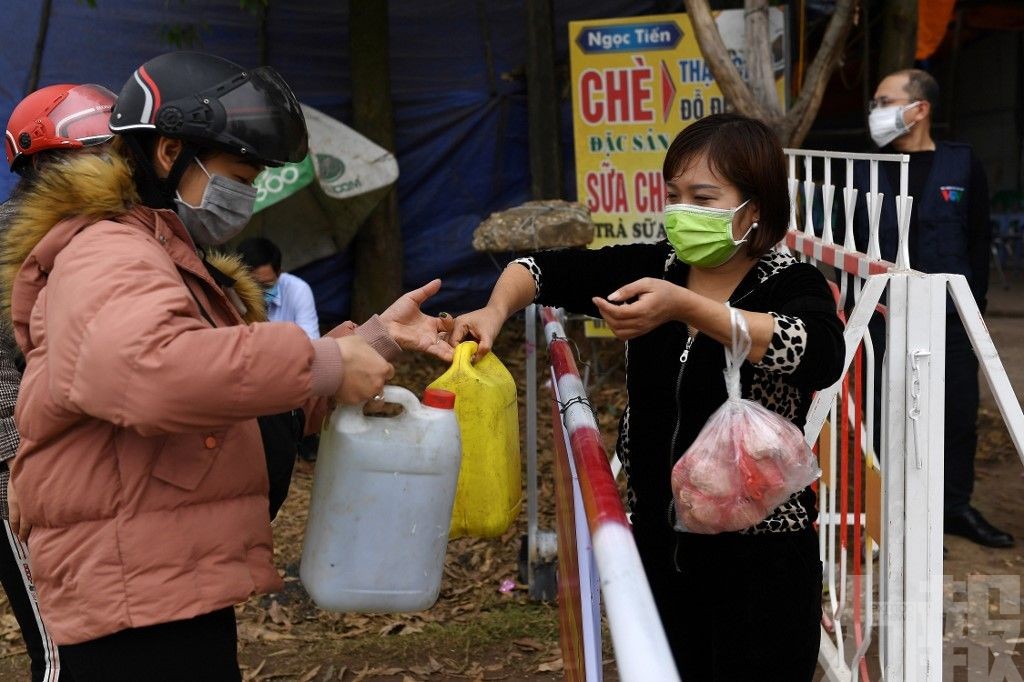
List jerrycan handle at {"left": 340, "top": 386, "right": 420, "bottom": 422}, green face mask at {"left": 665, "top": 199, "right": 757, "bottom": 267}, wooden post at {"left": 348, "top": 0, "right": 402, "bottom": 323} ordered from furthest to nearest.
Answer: wooden post at {"left": 348, "top": 0, "right": 402, "bottom": 323} → green face mask at {"left": 665, "top": 199, "right": 757, "bottom": 267} → jerrycan handle at {"left": 340, "top": 386, "right": 420, "bottom": 422}

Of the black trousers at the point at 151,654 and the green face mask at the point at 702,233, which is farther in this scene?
the green face mask at the point at 702,233

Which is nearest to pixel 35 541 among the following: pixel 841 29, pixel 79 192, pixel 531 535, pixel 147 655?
pixel 147 655

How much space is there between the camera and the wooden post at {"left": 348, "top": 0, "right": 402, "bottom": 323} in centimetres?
848

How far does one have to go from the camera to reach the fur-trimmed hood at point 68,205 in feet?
6.47

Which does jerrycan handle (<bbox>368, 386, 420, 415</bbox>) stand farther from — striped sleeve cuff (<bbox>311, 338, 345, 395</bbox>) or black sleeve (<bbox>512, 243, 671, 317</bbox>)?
black sleeve (<bbox>512, 243, 671, 317</bbox>)

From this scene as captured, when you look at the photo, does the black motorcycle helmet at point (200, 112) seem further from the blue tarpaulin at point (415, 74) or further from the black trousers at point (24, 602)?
the blue tarpaulin at point (415, 74)

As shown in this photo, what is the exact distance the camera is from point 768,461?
2326 mm

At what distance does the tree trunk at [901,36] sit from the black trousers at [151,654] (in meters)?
6.43

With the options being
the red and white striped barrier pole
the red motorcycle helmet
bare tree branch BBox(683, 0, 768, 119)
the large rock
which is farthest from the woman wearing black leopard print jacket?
the large rock

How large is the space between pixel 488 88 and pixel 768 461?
7.25m

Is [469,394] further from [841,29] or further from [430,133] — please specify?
[430,133]

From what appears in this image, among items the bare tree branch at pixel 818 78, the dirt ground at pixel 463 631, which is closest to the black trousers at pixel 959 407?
the dirt ground at pixel 463 631

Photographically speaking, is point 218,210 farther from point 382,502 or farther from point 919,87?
point 919,87

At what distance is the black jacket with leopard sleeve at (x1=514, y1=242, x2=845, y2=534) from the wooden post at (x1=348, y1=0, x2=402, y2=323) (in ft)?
20.2
